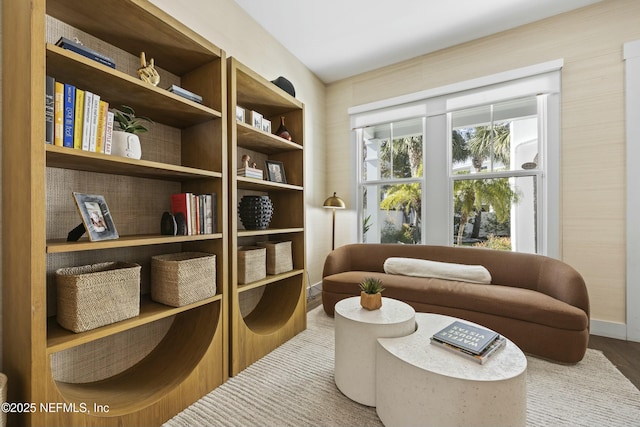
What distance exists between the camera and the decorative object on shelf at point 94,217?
46.1 inches

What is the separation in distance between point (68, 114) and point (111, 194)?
1.75 ft

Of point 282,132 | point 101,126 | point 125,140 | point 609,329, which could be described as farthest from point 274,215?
point 609,329

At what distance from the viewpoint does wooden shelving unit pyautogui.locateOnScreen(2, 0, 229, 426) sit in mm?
999

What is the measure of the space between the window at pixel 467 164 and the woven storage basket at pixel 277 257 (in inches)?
63.4

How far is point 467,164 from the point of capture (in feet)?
9.95

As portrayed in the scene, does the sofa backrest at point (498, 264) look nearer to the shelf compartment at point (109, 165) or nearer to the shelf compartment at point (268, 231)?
the shelf compartment at point (268, 231)

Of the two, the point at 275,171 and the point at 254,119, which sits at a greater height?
the point at 254,119

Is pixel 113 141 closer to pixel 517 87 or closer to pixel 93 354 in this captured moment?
pixel 93 354

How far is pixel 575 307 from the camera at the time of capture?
1931mm

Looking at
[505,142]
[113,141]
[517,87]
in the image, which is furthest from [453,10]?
[113,141]

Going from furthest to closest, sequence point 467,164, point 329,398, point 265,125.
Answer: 1. point 467,164
2. point 265,125
3. point 329,398

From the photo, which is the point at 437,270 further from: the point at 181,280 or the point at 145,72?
the point at 145,72

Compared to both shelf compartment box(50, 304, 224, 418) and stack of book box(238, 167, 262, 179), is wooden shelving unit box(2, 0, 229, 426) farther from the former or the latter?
stack of book box(238, 167, 262, 179)

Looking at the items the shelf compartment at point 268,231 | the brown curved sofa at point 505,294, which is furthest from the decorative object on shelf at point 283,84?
the brown curved sofa at point 505,294
